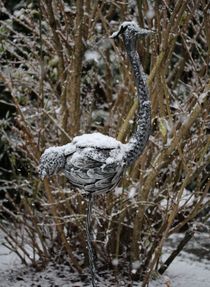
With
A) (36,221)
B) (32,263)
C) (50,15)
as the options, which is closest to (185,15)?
(50,15)

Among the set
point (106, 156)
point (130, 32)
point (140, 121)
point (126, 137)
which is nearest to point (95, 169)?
point (106, 156)

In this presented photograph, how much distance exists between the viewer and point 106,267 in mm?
3613

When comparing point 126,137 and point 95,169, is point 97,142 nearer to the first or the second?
point 95,169

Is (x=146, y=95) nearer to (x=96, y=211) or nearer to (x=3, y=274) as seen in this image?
(x=96, y=211)

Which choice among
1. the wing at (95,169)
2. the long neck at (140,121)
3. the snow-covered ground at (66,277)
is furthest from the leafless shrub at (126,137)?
the wing at (95,169)

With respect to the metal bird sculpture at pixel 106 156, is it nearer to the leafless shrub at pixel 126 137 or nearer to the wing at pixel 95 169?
the wing at pixel 95 169

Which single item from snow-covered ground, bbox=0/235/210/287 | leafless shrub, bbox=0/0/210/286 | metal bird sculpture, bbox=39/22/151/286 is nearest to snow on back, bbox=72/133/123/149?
metal bird sculpture, bbox=39/22/151/286

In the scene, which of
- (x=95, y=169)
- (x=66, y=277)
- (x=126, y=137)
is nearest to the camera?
(x=95, y=169)

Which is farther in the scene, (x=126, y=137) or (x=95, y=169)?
(x=126, y=137)

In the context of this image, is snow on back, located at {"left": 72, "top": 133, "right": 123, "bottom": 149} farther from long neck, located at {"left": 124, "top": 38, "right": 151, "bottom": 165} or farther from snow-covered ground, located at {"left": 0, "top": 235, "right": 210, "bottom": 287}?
snow-covered ground, located at {"left": 0, "top": 235, "right": 210, "bottom": 287}

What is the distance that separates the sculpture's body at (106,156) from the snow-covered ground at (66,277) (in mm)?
1562

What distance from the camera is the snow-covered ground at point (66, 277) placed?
3.59 meters

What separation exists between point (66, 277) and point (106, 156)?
1869 millimetres

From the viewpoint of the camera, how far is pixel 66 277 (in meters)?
3.67
